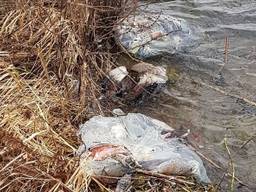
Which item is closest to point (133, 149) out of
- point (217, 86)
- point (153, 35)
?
point (217, 86)

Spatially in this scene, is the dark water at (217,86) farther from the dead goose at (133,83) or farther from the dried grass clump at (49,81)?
the dried grass clump at (49,81)

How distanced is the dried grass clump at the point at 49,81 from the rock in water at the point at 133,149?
12 cm

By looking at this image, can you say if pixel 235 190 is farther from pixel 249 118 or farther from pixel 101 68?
pixel 101 68

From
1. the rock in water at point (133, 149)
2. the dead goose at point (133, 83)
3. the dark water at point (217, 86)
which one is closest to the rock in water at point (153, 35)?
the dark water at point (217, 86)

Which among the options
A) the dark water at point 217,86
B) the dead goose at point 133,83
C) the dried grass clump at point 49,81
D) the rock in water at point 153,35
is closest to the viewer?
the dried grass clump at point 49,81

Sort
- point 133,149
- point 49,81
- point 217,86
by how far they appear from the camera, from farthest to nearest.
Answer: point 217,86
point 49,81
point 133,149

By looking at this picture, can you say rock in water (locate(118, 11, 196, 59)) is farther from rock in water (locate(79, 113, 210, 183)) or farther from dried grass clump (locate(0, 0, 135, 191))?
rock in water (locate(79, 113, 210, 183))

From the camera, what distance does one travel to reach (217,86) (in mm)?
3914

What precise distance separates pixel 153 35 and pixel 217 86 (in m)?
0.74

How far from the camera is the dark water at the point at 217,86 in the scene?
10.8ft

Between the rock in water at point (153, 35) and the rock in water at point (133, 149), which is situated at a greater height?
the rock in water at point (153, 35)

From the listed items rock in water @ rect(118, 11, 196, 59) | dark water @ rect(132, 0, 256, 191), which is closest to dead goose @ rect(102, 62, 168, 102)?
dark water @ rect(132, 0, 256, 191)

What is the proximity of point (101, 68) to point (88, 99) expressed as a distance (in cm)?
43

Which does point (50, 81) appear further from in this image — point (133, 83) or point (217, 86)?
point (217, 86)
